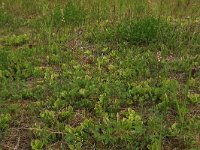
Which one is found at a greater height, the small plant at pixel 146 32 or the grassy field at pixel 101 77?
the small plant at pixel 146 32

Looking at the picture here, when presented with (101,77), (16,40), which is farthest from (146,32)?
(16,40)

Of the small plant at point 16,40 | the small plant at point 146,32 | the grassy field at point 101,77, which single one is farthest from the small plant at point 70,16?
the small plant at point 146,32

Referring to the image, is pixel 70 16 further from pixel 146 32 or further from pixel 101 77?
pixel 101 77

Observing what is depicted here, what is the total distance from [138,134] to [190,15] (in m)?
3.79

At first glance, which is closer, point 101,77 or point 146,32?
point 101,77

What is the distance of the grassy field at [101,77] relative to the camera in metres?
4.14

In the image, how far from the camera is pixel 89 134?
4191mm

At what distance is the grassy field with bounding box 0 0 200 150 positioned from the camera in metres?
4.14

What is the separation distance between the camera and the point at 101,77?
5.29 metres

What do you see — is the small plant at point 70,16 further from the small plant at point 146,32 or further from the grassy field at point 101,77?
the small plant at point 146,32

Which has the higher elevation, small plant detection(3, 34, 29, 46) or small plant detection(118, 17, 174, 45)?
small plant detection(118, 17, 174, 45)

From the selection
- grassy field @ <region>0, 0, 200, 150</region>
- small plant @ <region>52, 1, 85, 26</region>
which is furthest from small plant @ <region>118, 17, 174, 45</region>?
small plant @ <region>52, 1, 85, 26</region>

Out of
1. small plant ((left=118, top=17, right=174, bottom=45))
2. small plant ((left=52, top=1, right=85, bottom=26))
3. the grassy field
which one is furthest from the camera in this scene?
small plant ((left=52, top=1, right=85, bottom=26))

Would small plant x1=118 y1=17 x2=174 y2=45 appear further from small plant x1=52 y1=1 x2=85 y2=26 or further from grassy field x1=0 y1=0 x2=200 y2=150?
small plant x1=52 y1=1 x2=85 y2=26
